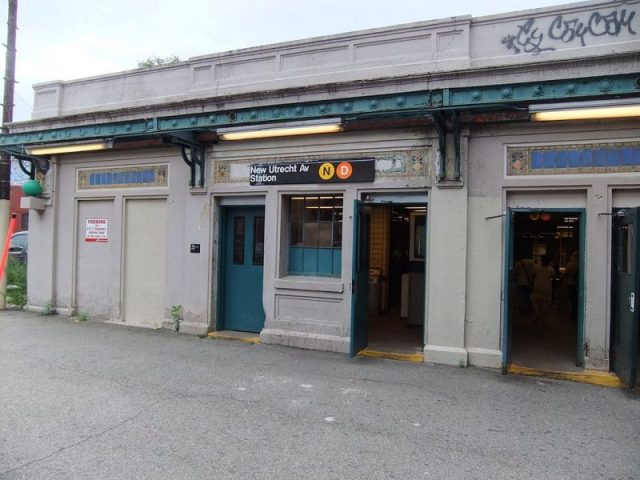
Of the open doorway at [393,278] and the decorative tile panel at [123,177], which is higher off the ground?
the decorative tile panel at [123,177]

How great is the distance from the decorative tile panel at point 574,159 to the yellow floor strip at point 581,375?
2685 millimetres

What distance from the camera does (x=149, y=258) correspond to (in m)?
9.58

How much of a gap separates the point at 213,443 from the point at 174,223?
224 inches

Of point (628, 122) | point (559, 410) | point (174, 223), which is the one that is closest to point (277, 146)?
point (174, 223)

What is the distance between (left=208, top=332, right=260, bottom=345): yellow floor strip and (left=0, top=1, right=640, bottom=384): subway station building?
20 cm

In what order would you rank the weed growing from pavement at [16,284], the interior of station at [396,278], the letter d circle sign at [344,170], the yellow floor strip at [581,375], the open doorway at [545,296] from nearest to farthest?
the yellow floor strip at [581,375], the open doorway at [545,296], the letter d circle sign at [344,170], the interior of station at [396,278], the weed growing from pavement at [16,284]

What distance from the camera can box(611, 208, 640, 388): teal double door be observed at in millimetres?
5664

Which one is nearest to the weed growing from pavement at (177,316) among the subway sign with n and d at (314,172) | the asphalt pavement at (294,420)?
the asphalt pavement at (294,420)

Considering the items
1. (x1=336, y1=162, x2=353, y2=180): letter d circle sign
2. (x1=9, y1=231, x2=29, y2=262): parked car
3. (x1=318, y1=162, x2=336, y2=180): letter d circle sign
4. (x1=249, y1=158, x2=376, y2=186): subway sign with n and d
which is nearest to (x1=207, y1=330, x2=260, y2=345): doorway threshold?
(x1=249, y1=158, x2=376, y2=186): subway sign with n and d

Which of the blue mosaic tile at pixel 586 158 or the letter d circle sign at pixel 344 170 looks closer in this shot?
the blue mosaic tile at pixel 586 158

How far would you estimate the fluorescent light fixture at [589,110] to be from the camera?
224 inches

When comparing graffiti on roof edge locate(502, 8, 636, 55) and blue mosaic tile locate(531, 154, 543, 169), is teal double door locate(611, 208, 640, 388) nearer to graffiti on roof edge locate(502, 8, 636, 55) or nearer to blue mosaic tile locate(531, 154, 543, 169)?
blue mosaic tile locate(531, 154, 543, 169)

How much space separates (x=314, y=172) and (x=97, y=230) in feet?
17.0

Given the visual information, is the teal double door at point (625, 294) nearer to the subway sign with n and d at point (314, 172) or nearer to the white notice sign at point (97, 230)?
the subway sign with n and d at point (314, 172)
